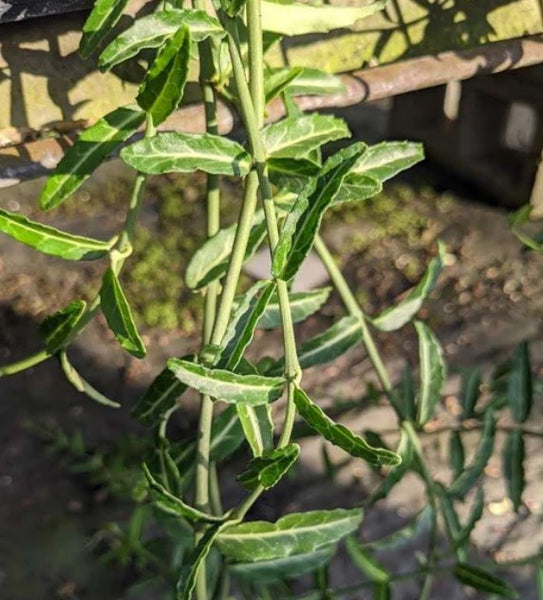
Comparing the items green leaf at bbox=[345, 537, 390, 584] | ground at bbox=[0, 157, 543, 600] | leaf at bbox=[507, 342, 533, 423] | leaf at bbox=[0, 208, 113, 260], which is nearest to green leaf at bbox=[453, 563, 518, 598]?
green leaf at bbox=[345, 537, 390, 584]

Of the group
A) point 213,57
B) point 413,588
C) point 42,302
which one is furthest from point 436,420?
point 213,57

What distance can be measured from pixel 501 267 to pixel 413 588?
3.37 ft

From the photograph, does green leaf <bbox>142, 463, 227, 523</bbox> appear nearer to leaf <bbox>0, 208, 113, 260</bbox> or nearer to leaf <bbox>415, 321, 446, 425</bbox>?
leaf <bbox>0, 208, 113, 260</bbox>

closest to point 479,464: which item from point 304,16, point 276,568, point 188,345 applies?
point 276,568

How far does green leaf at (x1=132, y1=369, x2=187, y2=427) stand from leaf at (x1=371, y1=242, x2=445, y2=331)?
199 millimetres

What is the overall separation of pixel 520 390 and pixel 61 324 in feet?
1.53

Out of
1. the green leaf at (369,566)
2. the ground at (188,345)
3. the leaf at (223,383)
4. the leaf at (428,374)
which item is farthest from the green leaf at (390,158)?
the ground at (188,345)

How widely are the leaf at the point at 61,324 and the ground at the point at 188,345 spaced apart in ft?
3.03

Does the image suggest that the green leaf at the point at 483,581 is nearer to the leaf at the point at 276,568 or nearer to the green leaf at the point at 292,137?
the leaf at the point at 276,568

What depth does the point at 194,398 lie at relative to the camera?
6.35 ft

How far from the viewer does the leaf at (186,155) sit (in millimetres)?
406

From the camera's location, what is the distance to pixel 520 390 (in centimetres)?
77

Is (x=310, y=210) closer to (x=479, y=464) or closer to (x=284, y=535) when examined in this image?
(x=284, y=535)

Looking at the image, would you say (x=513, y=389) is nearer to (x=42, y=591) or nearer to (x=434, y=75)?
(x=434, y=75)
